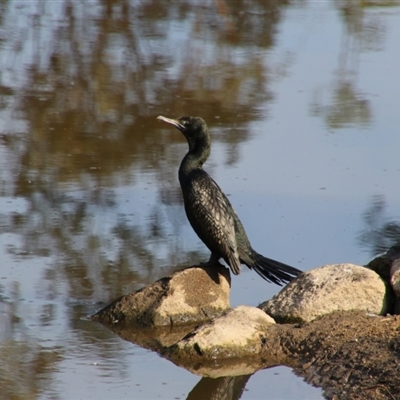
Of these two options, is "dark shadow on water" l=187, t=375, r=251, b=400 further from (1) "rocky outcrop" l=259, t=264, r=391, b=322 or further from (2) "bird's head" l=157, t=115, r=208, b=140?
(2) "bird's head" l=157, t=115, r=208, b=140

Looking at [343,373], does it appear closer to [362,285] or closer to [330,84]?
[362,285]

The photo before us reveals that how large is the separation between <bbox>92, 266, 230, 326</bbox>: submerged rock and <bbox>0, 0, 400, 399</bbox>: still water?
0.91 feet

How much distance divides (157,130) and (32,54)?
3.44 m

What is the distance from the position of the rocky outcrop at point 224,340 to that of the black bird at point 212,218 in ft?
2.69

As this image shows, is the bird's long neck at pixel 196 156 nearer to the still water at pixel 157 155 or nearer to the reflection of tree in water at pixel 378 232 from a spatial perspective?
the still water at pixel 157 155

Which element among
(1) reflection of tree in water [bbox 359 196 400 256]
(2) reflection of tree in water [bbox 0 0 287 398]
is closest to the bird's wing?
(2) reflection of tree in water [bbox 0 0 287 398]

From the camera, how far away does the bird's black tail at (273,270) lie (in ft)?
22.8

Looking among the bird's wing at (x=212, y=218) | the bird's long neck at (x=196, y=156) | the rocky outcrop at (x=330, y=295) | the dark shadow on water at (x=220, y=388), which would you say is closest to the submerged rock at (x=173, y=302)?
Result: the bird's wing at (x=212, y=218)

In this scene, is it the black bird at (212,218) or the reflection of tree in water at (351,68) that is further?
the reflection of tree in water at (351,68)

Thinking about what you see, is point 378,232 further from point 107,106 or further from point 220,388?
point 107,106

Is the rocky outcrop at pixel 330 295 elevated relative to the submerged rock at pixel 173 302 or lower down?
elevated

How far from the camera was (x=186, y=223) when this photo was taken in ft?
27.6

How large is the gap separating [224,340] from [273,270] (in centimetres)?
123

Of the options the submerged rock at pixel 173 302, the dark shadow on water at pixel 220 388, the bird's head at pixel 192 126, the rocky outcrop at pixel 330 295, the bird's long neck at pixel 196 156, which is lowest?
the dark shadow on water at pixel 220 388
